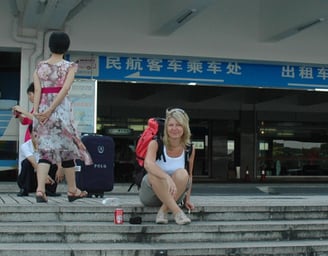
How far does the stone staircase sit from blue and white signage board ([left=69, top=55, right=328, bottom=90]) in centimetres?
737

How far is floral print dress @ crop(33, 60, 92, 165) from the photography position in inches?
233

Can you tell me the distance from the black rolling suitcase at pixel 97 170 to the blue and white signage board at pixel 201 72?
5.37m

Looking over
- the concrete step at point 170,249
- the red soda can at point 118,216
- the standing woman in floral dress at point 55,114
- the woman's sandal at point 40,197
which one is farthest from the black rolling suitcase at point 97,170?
the concrete step at point 170,249

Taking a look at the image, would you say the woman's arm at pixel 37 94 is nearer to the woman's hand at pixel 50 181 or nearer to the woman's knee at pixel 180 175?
the woman's knee at pixel 180 175

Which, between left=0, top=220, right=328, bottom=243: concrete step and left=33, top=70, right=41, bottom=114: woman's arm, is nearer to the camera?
left=0, top=220, right=328, bottom=243: concrete step

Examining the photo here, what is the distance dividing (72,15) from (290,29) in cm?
487

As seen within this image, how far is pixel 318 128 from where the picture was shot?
74.0 ft

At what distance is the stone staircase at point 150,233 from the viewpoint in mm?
5168

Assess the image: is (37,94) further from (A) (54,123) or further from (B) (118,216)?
(B) (118,216)

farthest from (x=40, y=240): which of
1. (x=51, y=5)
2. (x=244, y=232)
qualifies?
(x=51, y=5)

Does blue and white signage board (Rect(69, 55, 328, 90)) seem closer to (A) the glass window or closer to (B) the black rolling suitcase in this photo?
(B) the black rolling suitcase

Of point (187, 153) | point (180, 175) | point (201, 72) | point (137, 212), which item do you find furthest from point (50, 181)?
point (201, 72)

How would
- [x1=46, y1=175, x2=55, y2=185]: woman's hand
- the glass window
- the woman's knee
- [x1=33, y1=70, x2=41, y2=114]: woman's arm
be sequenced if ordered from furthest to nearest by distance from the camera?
the glass window < [x1=46, y1=175, x2=55, y2=185]: woman's hand < [x1=33, y1=70, x2=41, y2=114]: woman's arm < the woman's knee

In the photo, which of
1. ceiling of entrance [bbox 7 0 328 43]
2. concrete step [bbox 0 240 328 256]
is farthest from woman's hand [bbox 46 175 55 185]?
ceiling of entrance [bbox 7 0 328 43]
